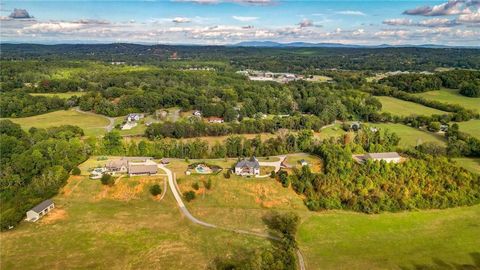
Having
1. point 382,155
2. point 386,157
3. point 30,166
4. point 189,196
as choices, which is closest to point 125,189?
point 189,196

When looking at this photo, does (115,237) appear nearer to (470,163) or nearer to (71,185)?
(71,185)

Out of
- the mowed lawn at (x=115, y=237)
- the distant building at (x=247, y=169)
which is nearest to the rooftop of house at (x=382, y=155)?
the distant building at (x=247, y=169)

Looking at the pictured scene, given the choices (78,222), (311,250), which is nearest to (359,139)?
(311,250)

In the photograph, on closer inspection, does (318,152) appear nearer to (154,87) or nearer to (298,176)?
(298,176)

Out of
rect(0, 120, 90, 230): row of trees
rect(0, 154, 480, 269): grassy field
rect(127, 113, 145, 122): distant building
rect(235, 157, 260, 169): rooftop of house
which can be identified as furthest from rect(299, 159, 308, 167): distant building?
rect(127, 113, 145, 122): distant building

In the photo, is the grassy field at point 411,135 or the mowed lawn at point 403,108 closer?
the grassy field at point 411,135

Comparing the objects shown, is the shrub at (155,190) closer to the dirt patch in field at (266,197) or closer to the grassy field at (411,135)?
the dirt patch in field at (266,197)
